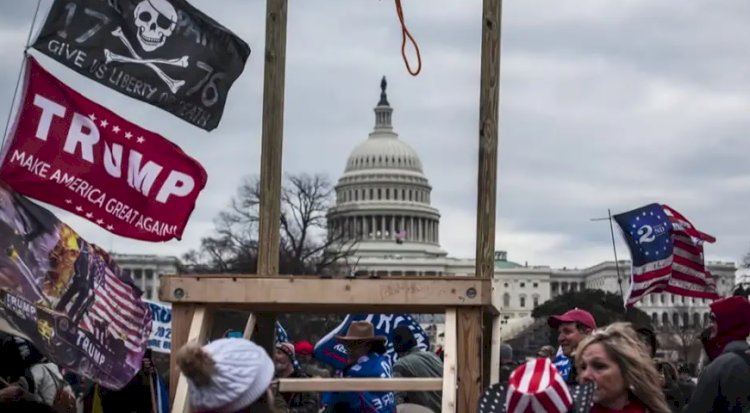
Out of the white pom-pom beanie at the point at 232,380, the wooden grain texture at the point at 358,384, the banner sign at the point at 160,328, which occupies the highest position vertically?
the banner sign at the point at 160,328

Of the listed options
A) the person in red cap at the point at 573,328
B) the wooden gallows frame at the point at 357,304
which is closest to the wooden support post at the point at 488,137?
the wooden gallows frame at the point at 357,304

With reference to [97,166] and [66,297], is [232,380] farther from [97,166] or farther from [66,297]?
[97,166]

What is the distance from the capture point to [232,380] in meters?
4.38

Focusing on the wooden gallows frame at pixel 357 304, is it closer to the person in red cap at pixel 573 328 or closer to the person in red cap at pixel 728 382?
the person in red cap at pixel 728 382

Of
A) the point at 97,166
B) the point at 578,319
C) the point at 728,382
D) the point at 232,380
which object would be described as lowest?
the point at 232,380

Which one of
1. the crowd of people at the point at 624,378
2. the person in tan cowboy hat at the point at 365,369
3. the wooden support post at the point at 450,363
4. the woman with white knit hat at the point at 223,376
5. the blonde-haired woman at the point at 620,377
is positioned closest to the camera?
the crowd of people at the point at 624,378

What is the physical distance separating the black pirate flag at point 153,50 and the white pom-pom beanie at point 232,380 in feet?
9.72

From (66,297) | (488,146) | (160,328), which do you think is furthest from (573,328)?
(160,328)

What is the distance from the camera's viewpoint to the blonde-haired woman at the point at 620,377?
192 inches

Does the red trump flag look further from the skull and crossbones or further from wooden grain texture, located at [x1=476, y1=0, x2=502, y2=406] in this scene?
wooden grain texture, located at [x1=476, y1=0, x2=502, y2=406]

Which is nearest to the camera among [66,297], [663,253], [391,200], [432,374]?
[66,297]

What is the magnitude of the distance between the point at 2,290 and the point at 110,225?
1098 mm

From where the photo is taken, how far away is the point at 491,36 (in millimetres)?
6613

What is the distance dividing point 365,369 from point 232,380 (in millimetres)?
3654
